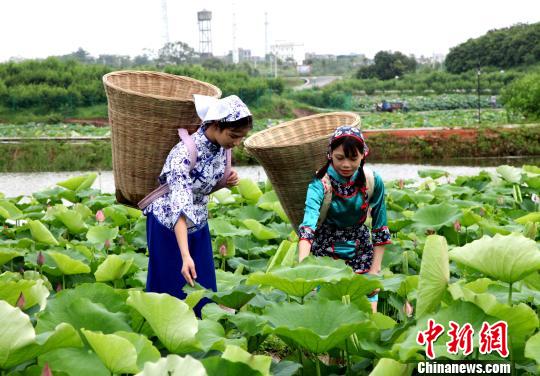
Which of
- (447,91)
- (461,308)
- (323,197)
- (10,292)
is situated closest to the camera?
(461,308)

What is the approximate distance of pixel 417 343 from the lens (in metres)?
1.60

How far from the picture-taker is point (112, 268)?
2.80 metres

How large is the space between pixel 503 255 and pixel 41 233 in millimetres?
2282

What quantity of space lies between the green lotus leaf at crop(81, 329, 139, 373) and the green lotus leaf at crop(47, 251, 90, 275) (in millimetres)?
1328

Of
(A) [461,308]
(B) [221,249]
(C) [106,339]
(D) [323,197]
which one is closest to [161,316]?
(C) [106,339]

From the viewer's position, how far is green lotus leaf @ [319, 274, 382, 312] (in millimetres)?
1958

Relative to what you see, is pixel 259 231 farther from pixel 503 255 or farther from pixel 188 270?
pixel 503 255

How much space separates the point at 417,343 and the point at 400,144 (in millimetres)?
13932

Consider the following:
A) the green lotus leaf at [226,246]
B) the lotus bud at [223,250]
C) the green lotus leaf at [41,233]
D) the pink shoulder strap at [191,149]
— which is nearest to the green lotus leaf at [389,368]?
the pink shoulder strap at [191,149]

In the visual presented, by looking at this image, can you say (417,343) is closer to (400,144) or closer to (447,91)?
(400,144)

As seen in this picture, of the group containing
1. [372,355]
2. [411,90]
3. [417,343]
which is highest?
[417,343]

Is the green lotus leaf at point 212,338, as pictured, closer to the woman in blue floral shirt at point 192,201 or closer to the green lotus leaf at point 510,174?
the woman in blue floral shirt at point 192,201

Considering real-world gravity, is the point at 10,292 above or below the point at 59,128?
above

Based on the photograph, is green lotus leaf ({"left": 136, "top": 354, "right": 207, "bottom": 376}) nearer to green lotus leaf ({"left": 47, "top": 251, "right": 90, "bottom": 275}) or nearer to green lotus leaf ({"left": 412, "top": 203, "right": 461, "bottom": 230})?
green lotus leaf ({"left": 47, "top": 251, "right": 90, "bottom": 275})
